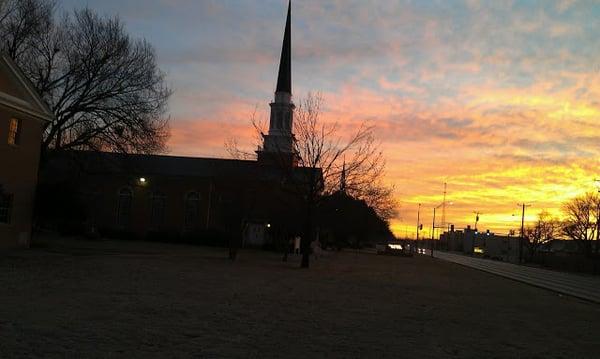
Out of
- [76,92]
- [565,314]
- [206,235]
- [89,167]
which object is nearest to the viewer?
[565,314]

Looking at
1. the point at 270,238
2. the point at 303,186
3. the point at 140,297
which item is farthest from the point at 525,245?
the point at 140,297

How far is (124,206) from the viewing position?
66188 millimetres

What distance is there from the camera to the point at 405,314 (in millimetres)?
14586

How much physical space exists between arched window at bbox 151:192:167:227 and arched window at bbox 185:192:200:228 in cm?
248

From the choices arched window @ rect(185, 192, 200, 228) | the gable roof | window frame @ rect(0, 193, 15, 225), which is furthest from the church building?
window frame @ rect(0, 193, 15, 225)

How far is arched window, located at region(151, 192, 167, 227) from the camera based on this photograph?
65625 mm

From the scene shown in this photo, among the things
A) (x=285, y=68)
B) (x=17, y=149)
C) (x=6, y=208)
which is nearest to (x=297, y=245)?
(x=6, y=208)

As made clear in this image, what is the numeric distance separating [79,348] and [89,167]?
33.7 m

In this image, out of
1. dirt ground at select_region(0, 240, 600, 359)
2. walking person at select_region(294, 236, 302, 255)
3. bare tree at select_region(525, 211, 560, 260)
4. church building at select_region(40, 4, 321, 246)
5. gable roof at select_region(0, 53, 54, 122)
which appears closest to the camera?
dirt ground at select_region(0, 240, 600, 359)

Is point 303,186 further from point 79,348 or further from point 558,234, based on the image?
point 558,234

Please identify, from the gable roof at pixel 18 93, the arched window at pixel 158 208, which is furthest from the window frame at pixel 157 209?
the gable roof at pixel 18 93

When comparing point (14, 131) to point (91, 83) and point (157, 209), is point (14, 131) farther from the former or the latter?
point (157, 209)

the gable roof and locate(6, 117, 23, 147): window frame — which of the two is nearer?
the gable roof

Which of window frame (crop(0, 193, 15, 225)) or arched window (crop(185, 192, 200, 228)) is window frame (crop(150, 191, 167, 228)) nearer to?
arched window (crop(185, 192, 200, 228))
